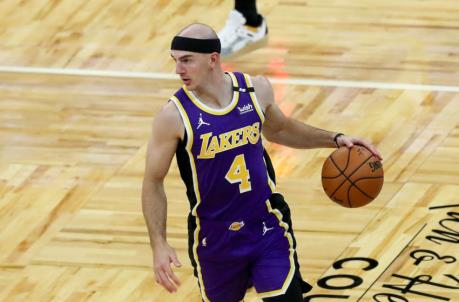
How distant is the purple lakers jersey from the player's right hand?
0.44 meters

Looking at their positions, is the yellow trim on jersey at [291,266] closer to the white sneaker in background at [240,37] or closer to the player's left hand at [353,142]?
the player's left hand at [353,142]

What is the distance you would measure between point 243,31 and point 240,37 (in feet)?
0.20

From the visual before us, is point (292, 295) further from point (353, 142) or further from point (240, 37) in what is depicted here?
point (240, 37)

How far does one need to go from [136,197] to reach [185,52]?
3.27 metres

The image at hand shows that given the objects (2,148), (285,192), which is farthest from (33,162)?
(285,192)

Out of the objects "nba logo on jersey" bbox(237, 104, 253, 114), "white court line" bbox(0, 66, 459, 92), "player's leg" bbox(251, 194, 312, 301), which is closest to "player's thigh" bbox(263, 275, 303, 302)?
"player's leg" bbox(251, 194, 312, 301)

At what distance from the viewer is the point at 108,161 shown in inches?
439

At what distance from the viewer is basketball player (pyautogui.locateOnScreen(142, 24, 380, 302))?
24.5 ft

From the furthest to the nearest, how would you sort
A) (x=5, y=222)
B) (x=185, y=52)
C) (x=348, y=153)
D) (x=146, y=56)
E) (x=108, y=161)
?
(x=146, y=56) → (x=108, y=161) → (x=5, y=222) → (x=348, y=153) → (x=185, y=52)

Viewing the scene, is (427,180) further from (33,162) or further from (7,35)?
(7,35)

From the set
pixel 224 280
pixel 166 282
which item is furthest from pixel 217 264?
pixel 166 282

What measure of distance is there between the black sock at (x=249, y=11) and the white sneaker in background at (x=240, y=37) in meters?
0.03

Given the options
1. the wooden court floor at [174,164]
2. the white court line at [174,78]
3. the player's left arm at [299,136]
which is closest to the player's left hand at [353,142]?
the player's left arm at [299,136]

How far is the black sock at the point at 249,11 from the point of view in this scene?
510 inches
